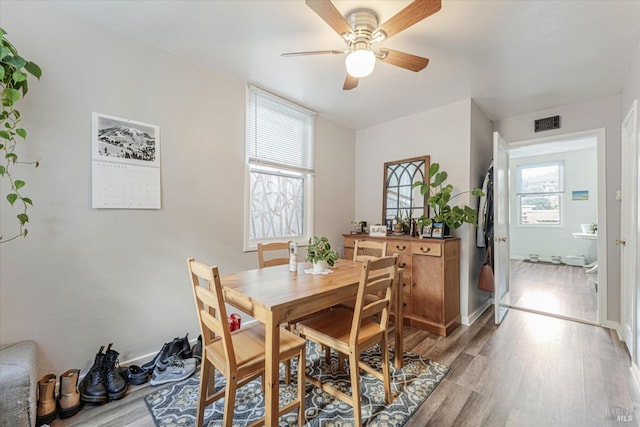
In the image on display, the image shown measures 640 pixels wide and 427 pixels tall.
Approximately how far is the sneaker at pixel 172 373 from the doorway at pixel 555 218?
466cm

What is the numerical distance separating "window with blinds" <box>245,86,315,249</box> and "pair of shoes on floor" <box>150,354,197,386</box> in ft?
3.73

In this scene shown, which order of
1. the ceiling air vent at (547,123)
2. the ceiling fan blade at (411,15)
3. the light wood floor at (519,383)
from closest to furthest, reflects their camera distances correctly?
the ceiling fan blade at (411,15)
the light wood floor at (519,383)
the ceiling air vent at (547,123)

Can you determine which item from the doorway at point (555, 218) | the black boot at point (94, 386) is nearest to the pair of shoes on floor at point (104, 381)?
the black boot at point (94, 386)

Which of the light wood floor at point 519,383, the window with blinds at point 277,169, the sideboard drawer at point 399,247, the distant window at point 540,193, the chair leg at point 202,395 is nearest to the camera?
the chair leg at point 202,395

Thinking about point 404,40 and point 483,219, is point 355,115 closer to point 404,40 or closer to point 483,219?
point 404,40

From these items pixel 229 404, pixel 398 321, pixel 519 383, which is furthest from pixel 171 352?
pixel 519 383

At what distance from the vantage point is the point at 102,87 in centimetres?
195

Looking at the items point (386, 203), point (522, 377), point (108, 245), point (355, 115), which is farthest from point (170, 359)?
point (355, 115)

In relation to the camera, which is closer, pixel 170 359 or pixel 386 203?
pixel 170 359

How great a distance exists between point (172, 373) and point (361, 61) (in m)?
2.53

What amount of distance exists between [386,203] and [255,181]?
186 centimetres

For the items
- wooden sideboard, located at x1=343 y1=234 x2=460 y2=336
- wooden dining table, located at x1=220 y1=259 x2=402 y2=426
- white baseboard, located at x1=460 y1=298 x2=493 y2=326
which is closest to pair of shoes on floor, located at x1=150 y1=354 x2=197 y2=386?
wooden dining table, located at x1=220 y1=259 x2=402 y2=426

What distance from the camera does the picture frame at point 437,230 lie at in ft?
9.46

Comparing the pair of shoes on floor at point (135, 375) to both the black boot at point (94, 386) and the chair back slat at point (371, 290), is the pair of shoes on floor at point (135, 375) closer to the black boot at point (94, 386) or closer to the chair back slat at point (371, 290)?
the black boot at point (94, 386)
